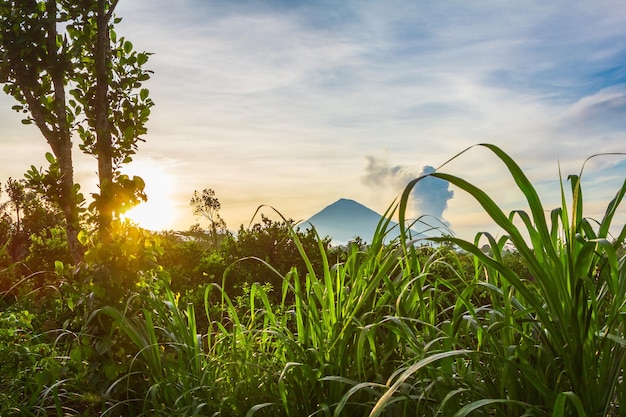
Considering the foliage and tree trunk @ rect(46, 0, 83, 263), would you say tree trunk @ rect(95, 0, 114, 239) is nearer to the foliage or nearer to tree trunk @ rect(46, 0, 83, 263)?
tree trunk @ rect(46, 0, 83, 263)

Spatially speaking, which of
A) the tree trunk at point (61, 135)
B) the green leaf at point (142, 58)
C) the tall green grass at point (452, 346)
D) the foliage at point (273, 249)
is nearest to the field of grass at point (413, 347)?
the tall green grass at point (452, 346)

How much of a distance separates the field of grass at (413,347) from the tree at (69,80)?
1918 mm

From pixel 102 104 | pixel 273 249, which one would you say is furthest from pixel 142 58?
pixel 273 249

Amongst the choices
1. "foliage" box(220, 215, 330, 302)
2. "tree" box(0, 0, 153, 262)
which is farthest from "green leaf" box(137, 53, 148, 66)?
"foliage" box(220, 215, 330, 302)

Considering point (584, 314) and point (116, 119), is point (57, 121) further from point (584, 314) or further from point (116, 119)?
point (584, 314)

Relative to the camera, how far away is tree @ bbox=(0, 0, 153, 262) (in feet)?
16.6

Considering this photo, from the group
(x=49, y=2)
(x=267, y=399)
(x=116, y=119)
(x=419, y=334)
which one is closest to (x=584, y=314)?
(x=419, y=334)

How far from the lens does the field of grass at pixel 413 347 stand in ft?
5.92

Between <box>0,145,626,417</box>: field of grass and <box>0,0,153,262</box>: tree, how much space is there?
6.29ft

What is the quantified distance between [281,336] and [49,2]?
4.35m

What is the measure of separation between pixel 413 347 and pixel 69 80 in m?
4.65

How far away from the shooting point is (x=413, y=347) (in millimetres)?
2141

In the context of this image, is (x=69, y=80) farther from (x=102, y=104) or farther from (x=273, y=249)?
(x=273, y=249)

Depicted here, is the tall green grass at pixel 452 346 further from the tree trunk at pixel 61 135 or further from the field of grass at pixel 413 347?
the tree trunk at pixel 61 135
